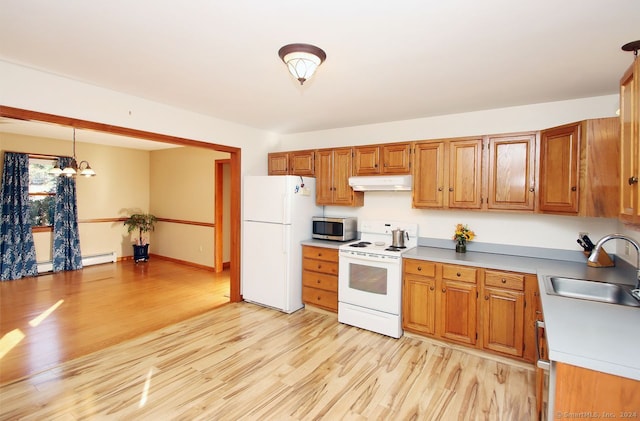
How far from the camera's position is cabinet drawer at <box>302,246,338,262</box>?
3818 millimetres

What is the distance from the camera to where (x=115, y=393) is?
2348 millimetres

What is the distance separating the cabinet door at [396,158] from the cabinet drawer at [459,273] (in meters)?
Result: 1.18

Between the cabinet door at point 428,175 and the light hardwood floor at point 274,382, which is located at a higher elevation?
the cabinet door at point 428,175

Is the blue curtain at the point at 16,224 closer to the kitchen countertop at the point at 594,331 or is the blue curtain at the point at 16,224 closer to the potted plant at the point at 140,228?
the potted plant at the point at 140,228

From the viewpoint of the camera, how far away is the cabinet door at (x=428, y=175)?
336cm

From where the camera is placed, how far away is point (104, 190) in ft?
21.9

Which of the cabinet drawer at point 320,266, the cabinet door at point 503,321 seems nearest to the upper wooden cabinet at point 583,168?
the cabinet door at point 503,321

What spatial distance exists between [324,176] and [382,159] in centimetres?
84

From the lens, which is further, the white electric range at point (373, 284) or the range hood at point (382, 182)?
the range hood at point (382, 182)

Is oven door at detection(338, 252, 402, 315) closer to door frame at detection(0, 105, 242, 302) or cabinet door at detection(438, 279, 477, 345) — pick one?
cabinet door at detection(438, 279, 477, 345)

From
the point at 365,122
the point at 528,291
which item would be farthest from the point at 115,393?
the point at 365,122

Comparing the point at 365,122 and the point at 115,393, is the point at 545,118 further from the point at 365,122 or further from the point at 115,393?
the point at 115,393

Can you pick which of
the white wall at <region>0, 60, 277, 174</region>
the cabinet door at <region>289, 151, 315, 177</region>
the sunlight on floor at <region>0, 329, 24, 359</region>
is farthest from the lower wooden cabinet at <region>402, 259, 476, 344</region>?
the sunlight on floor at <region>0, 329, 24, 359</region>

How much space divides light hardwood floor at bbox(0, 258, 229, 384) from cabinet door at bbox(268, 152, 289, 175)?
203cm
